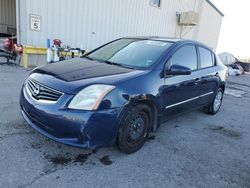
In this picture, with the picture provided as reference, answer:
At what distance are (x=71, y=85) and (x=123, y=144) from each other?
3.25 ft

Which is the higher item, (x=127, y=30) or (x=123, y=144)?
(x=127, y=30)

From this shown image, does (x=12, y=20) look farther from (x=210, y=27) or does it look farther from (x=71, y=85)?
(x=210, y=27)

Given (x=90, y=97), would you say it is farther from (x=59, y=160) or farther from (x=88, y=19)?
Result: (x=88, y=19)

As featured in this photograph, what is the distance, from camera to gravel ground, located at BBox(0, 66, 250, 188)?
7.84 ft

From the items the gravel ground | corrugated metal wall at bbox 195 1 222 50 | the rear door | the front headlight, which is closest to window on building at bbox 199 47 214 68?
the rear door

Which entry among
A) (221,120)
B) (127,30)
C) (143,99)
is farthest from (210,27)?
(143,99)

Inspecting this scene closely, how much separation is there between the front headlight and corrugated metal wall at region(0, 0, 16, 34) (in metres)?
13.9

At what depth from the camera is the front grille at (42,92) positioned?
98.6 inches

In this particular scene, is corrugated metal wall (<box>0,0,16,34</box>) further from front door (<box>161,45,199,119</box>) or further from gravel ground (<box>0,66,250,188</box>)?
front door (<box>161,45,199,119</box>)

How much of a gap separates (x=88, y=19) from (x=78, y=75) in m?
7.26

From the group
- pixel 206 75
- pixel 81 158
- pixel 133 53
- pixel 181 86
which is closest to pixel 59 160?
pixel 81 158

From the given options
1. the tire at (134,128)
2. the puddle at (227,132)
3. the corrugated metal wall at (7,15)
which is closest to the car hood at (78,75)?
the tire at (134,128)

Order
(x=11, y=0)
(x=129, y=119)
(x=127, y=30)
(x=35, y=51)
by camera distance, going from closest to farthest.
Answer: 1. (x=129, y=119)
2. (x=35, y=51)
3. (x=127, y=30)
4. (x=11, y=0)

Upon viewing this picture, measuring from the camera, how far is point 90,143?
2.45 meters
